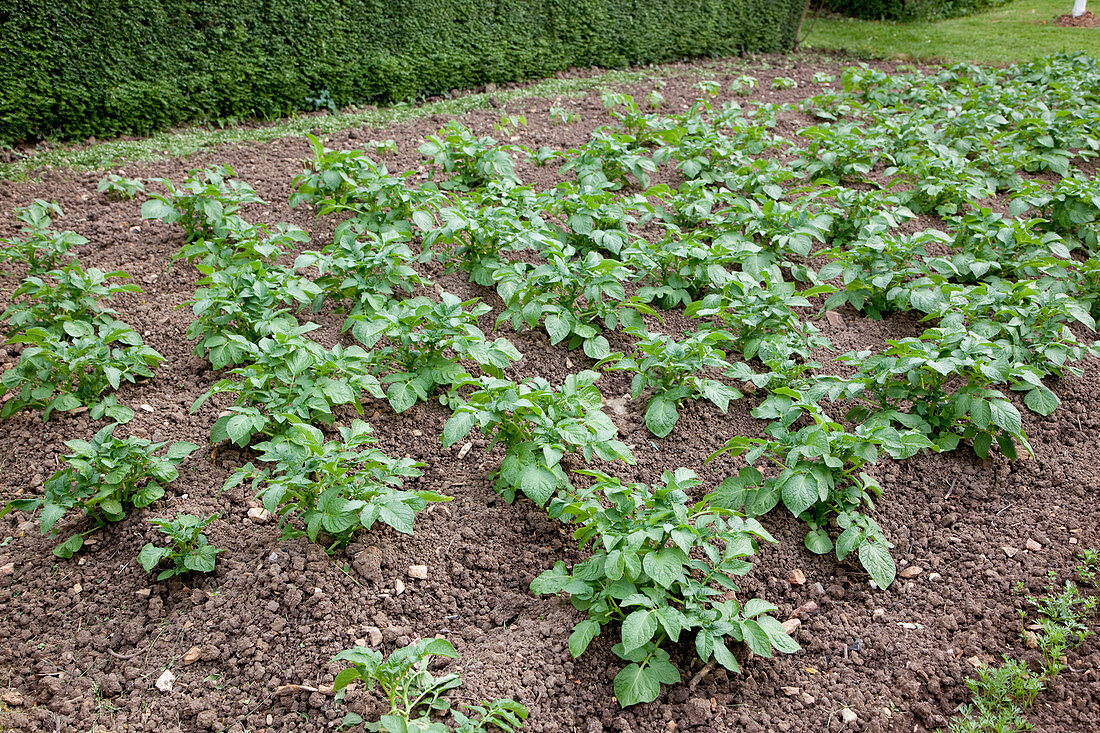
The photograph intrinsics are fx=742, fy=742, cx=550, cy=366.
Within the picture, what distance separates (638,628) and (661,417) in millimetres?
1177

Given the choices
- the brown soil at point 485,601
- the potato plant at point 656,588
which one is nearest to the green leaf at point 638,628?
the potato plant at point 656,588

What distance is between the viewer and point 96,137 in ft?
18.8

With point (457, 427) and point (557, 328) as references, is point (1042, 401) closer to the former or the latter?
point (557, 328)

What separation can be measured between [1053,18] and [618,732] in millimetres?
14509

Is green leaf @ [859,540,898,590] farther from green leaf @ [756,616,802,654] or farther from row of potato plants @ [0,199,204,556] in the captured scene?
row of potato plants @ [0,199,204,556]

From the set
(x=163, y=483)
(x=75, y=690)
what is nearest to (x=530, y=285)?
(x=163, y=483)

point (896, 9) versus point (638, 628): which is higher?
point (896, 9)

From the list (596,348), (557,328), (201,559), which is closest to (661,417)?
(596,348)

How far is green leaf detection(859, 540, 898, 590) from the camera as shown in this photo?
258 cm

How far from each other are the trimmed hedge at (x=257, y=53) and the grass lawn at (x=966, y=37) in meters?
3.98

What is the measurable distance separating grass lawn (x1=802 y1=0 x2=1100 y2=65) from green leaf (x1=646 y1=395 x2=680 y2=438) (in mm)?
8859

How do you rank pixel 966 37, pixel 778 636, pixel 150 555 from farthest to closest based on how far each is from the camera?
1. pixel 966 37
2. pixel 150 555
3. pixel 778 636

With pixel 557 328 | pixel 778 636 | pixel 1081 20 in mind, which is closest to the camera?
pixel 778 636

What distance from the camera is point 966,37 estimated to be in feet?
36.5
